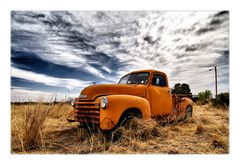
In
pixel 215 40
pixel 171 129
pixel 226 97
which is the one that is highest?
pixel 215 40

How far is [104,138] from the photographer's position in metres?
4.41

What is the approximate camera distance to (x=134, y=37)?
16.0 ft

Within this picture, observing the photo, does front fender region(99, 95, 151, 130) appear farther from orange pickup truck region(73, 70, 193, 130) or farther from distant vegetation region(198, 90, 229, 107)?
distant vegetation region(198, 90, 229, 107)

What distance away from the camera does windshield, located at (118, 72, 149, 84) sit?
4.77 metres

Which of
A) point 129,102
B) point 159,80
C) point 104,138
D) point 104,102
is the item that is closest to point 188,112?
point 159,80

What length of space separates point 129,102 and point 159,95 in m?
0.78

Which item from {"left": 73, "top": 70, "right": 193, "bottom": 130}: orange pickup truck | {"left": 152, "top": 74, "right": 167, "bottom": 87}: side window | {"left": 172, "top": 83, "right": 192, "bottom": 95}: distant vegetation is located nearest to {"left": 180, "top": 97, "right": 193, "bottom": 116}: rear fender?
{"left": 73, "top": 70, "right": 193, "bottom": 130}: orange pickup truck

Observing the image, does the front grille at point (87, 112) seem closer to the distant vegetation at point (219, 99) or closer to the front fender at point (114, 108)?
the front fender at point (114, 108)

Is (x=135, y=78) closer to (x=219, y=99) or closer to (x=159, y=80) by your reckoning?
(x=159, y=80)
